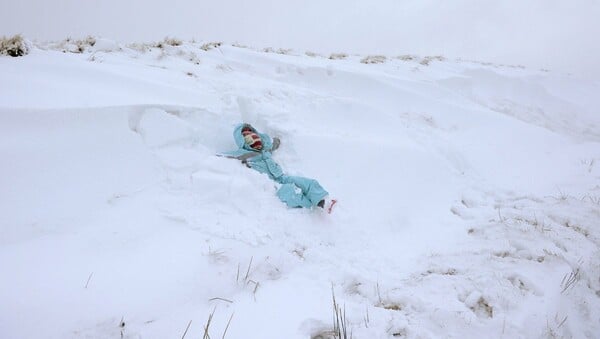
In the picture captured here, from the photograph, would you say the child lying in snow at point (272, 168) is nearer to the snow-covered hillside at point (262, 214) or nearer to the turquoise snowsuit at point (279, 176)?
the turquoise snowsuit at point (279, 176)

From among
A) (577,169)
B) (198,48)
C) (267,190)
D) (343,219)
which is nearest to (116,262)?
(267,190)

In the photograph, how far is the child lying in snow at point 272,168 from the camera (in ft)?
12.6

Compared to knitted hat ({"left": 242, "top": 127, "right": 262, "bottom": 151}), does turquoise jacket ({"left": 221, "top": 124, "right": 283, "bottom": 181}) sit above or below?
Result: below

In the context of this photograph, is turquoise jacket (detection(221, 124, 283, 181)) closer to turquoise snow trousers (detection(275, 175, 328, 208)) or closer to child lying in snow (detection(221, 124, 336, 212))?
child lying in snow (detection(221, 124, 336, 212))

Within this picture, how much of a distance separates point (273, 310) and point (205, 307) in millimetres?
452

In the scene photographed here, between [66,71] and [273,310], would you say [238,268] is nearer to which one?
[273,310]

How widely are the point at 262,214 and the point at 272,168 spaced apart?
36.3 inches

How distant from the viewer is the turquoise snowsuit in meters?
3.83

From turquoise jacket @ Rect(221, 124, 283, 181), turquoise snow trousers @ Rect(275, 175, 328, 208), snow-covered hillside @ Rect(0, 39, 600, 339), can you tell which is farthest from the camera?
turquoise jacket @ Rect(221, 124, 283, 181)

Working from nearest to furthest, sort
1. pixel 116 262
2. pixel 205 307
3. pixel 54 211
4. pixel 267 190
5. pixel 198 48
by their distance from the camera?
pixel 205 307 < pixel 116 262 < pixel 54 211 < pixel 267 190 < pixel 198 48

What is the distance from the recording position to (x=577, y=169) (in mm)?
5227

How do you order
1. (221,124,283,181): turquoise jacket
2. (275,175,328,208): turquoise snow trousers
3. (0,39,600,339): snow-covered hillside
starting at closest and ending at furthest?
(0,39,600,339): snow-covered hillside, (275,175,328,208): turquoise snow trousers, (221,124,283,181): turquoise jacket

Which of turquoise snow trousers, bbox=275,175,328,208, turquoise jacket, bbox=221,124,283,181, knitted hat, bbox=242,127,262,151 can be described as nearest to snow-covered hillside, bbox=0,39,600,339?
turquoise snow trousers, bbox=275,175,328,208

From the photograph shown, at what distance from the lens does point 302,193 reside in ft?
12.9
